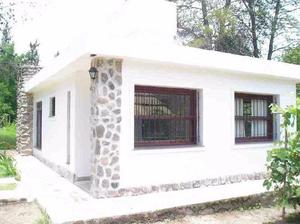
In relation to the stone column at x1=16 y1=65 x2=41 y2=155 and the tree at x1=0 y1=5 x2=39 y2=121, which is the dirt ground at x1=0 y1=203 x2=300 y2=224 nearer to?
the stone column at x1=16 y1=65 x2=41 y2=155

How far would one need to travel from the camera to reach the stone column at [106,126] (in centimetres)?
836

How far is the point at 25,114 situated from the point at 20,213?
11577 mm

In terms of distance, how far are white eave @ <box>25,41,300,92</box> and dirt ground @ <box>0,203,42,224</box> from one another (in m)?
3.58

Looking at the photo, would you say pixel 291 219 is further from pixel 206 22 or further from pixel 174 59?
pixel 206 22

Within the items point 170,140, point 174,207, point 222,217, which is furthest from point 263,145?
point 174,207

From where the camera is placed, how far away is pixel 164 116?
975cm

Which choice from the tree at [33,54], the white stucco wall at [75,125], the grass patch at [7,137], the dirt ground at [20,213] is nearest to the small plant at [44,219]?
the dirt ground at [20,213]

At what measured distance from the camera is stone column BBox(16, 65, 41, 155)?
18416 millimetres

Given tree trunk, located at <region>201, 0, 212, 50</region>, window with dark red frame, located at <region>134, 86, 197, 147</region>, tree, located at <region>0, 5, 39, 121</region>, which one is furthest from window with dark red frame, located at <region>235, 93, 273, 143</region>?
tree, located at <region>0, 5, 39, 121</region>

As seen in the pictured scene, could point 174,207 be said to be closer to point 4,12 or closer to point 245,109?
point 245,109

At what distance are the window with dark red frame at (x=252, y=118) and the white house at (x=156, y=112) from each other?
0.11 ft

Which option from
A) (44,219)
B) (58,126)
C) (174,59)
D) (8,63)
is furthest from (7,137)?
(44,219)

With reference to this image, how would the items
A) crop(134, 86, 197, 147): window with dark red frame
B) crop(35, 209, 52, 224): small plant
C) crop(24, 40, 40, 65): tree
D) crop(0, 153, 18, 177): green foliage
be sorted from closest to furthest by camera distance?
crop(35, 209, 52, 224): small plant → crop(134, 86, 197, 147): window with dark red frame → crop(0, 153, 18, 177): green foliage → crop(24, 40, 40, 65): tree

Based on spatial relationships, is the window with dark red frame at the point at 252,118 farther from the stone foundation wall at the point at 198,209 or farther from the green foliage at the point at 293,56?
the green foliage at the point at 293,56
